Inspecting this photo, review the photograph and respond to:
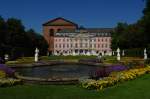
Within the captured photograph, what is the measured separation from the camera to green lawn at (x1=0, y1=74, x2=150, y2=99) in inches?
448

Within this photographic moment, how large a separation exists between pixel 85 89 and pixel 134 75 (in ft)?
10.2

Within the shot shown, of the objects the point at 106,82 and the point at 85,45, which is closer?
the point at 106,82

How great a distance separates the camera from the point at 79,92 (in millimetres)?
12391

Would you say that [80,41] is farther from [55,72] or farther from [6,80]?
[6,80]

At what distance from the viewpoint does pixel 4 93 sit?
12258 mm

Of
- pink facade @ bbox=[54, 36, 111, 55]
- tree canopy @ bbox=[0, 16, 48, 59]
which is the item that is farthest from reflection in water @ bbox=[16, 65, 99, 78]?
pink facade @ bbox=[54, 36, 111, 55]

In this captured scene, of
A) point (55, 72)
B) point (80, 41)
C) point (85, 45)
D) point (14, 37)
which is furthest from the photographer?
point (85, 45)

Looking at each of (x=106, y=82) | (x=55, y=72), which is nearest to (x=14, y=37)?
(x=55, y=72)

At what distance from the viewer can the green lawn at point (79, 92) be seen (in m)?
11.4

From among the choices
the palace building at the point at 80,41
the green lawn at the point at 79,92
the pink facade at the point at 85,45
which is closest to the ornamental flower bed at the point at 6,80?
the green lawn at the point at 79,92

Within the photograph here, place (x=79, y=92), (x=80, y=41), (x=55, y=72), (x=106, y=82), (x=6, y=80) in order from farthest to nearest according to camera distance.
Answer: (x=80, y=41), (x=55, y=72), (x=6, y=80), (x=106, y=82), (x=79, y=92)

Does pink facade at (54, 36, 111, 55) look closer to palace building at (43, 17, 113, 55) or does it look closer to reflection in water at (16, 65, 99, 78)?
palace building at (43, 17, 113, 55)

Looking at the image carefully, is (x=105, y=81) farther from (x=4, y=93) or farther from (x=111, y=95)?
(x=4, y=93)

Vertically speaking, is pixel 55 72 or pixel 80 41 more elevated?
pixel 80 41
